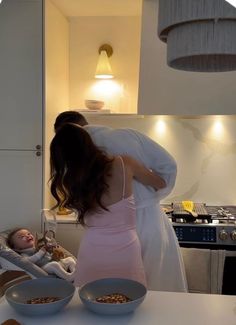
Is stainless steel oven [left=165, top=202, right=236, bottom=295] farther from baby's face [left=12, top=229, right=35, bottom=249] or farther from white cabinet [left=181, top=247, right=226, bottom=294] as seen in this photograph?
baby's face [left=12, top=229, right=35, bottom=249]

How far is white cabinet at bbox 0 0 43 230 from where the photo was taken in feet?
9.29

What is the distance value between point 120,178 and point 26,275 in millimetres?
975

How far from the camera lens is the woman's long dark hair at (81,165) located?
1.70 m

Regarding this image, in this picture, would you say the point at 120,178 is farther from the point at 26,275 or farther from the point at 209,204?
the point at 209,204

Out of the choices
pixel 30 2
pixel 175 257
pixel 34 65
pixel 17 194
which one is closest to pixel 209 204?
pixel 175 257

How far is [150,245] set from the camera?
2.12m

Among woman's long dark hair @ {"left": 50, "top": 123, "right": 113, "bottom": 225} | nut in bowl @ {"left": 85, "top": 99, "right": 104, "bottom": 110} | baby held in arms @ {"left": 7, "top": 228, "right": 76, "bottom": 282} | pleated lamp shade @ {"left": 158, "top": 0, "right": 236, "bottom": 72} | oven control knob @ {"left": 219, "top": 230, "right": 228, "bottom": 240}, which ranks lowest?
baby held in arms @ {"left": 7, "top": 228, "right": 76, "bottom": 282}

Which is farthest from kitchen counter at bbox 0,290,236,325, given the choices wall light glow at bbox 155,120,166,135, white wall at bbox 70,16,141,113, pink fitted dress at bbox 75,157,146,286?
white wall at bbox 70,16,141,113

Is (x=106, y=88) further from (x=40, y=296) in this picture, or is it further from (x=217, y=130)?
(x=40, y=296)

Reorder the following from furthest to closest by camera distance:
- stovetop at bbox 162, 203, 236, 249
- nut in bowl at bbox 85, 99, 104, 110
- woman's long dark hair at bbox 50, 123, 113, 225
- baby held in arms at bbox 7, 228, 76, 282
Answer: nut in bowl at bbox 85, 99, 104, 110
stovetop at bbox 162, 203, 236, 249
baby held in arms at bbox 7, 228, 76, 282
woman's long dark hair at bbox 50, 123, 113, 225

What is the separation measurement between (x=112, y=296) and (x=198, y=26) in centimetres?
87

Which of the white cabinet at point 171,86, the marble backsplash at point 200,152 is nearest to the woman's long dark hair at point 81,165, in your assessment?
the white cabinet at point 171,86

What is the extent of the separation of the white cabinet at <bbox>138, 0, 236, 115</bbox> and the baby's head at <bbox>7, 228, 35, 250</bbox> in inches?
43.4

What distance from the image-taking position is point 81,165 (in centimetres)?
171
